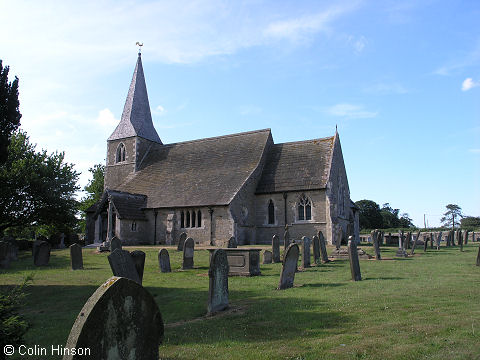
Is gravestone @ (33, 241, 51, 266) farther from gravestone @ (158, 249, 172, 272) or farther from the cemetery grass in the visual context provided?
gravestone @ (158, 249, 172, 272)

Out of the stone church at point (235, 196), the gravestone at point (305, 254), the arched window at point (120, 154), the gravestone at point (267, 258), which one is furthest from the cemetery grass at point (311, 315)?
the arched window at point (120, 154)

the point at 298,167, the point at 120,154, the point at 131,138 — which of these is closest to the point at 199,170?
the point at 298,167

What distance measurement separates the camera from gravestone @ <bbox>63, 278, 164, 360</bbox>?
357cm

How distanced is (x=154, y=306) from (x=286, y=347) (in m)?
2.45

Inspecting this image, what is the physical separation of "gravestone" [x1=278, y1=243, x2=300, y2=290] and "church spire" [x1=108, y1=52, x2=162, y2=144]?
101ft

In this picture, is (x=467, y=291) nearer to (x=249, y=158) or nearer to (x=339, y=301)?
(x=339, y=301)

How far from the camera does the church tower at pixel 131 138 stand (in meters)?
39.1

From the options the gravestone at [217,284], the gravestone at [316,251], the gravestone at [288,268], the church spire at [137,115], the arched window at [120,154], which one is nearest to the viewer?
the gravestone at [217,284]

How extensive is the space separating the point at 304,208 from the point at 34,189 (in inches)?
828

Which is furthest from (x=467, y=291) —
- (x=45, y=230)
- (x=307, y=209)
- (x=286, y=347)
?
(x=45, y=230)

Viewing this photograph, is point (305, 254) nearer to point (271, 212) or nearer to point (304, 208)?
point (304, 208)

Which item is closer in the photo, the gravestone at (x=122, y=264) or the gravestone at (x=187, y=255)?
the gravestone at (x=122, y=264)

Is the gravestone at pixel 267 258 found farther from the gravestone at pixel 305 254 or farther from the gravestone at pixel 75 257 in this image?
the gravestone at pixel 75 257

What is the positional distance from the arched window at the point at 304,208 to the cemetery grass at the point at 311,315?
577 inches
